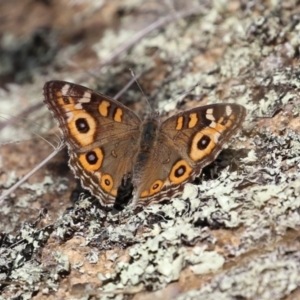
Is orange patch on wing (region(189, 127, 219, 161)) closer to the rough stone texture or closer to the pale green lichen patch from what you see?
the rough stone texture

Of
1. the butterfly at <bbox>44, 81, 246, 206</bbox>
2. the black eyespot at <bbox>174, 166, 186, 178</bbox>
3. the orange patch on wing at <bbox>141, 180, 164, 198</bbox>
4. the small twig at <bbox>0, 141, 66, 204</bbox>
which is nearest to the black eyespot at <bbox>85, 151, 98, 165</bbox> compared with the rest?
the butterfly at <bbox>44, 81, 246, 206</bbox>

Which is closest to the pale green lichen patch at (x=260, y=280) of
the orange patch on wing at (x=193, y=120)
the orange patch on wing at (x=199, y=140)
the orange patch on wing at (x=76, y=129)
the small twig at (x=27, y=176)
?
the orange patch on wing at (x=199, y=140)

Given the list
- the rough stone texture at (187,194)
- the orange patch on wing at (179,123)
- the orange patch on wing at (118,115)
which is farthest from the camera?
the orange patch on wing at (118,115)

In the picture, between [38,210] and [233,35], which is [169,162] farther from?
[233,35]

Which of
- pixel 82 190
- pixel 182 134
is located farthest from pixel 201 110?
pixel 82 190

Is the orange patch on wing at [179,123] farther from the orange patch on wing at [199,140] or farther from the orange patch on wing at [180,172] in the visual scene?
the orange patch on wing at [180,172]

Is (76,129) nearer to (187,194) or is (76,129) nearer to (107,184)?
(107,184)

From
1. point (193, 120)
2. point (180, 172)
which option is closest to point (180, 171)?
point (180, 172)
